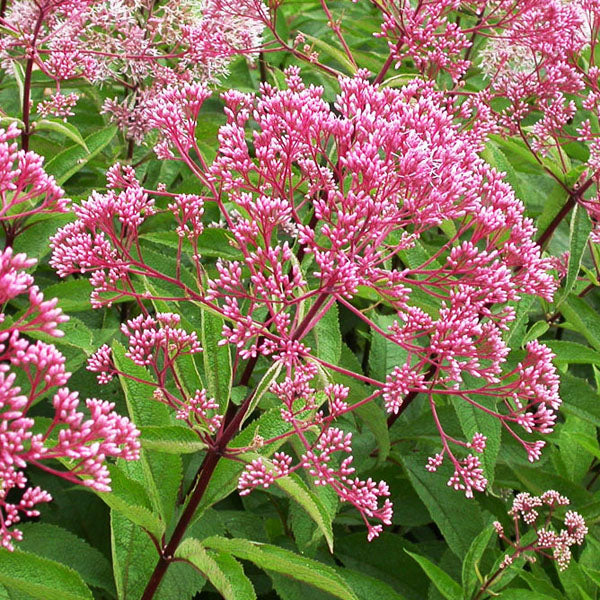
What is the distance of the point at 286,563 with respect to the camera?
1.66 metres

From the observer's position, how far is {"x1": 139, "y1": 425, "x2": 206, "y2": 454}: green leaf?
1661 millimetres

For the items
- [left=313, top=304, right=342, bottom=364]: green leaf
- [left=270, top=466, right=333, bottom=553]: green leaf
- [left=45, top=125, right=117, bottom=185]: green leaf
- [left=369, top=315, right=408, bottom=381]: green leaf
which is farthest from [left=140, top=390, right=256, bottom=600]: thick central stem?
[left=45, top=125, right=117, bottom=185]: green leaf

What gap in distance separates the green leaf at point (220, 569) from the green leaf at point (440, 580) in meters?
0.68

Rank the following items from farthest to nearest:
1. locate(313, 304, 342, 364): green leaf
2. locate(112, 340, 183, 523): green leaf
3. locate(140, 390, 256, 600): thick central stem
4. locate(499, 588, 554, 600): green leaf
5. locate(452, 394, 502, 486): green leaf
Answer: locate(499, 588, 554, 600): green leaf
locate(452, 394, 502, 486): green leaf
locate(313, 304, 342, 364): green leaf
locate(112, 340, 183, 523): green leaf
locate(140, 390, 256, 600): thick central stem

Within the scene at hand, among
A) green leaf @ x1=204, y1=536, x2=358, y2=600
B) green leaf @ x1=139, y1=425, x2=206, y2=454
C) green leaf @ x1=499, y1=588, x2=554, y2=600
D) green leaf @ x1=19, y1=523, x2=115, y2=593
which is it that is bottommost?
green leaf @ x1=19, y1=523, x2=115, y2=593

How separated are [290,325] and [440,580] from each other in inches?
33.4

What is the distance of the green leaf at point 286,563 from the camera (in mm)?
1660

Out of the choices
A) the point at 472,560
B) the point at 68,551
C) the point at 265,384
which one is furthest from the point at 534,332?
the point at 68,551

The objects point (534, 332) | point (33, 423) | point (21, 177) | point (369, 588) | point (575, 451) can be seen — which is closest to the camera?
point (33, 423)

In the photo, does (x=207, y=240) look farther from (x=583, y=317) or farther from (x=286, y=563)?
(x=583, y=317)

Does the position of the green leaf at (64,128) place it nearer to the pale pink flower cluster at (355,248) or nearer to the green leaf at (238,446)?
the pale pink flower cluster at (355,248)

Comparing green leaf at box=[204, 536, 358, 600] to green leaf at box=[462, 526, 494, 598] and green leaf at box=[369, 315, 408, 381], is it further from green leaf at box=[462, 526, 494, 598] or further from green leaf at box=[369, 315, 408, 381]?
green leaf at box=[369, 315, 408, 381]

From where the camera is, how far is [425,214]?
1.77 meters

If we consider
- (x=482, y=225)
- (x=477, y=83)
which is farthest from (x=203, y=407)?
(x=477, y=83)
